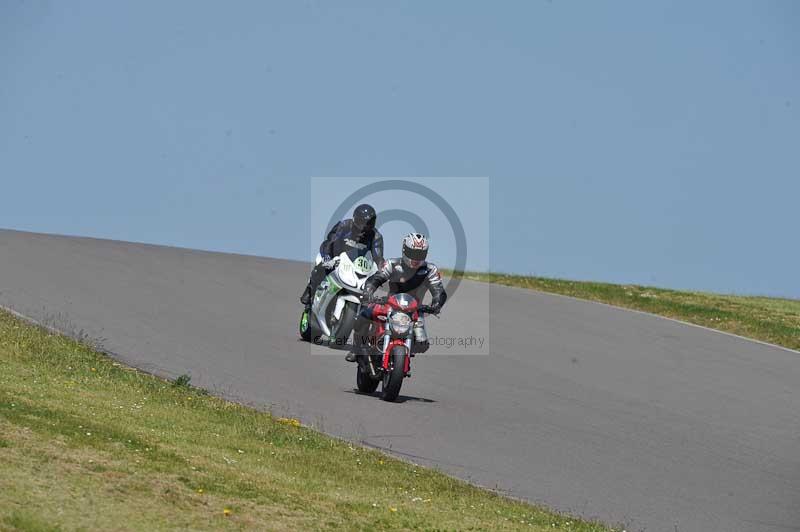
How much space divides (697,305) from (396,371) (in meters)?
16.3

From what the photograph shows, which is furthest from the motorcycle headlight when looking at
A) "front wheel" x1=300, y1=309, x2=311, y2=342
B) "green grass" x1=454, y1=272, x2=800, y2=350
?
"green grass" x1=454, y1=272, x2=800, y2=350

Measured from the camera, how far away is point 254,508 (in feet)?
27.9

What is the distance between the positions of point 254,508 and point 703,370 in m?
12.8

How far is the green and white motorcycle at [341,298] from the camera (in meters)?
17.3

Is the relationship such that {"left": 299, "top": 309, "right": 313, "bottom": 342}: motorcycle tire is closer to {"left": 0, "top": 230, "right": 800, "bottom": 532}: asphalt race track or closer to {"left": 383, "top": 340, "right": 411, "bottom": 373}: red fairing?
{"left": 0, "top": 230, "right": 800, "bottom": 532}: asphalt race track

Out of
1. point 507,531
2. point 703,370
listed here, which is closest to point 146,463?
point 507,531

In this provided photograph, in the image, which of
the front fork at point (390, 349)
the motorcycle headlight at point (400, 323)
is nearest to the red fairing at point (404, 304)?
the motorcycle headlight at point (400, 323)

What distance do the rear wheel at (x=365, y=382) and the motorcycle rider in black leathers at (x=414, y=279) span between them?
0.68 ft

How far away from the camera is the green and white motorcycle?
17.3 meters

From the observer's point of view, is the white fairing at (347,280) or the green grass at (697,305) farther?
the green grass at (697,305)

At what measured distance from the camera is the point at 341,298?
17375 mm

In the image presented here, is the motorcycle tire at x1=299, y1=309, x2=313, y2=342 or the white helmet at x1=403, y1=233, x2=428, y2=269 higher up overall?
the white helmet at x1=403, y1=233, x2=428, y2=269

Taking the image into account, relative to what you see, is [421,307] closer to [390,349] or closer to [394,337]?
[394,337]

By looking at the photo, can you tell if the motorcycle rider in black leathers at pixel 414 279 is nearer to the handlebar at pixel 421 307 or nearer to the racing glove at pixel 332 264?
the handlebar at pixel 421 307
